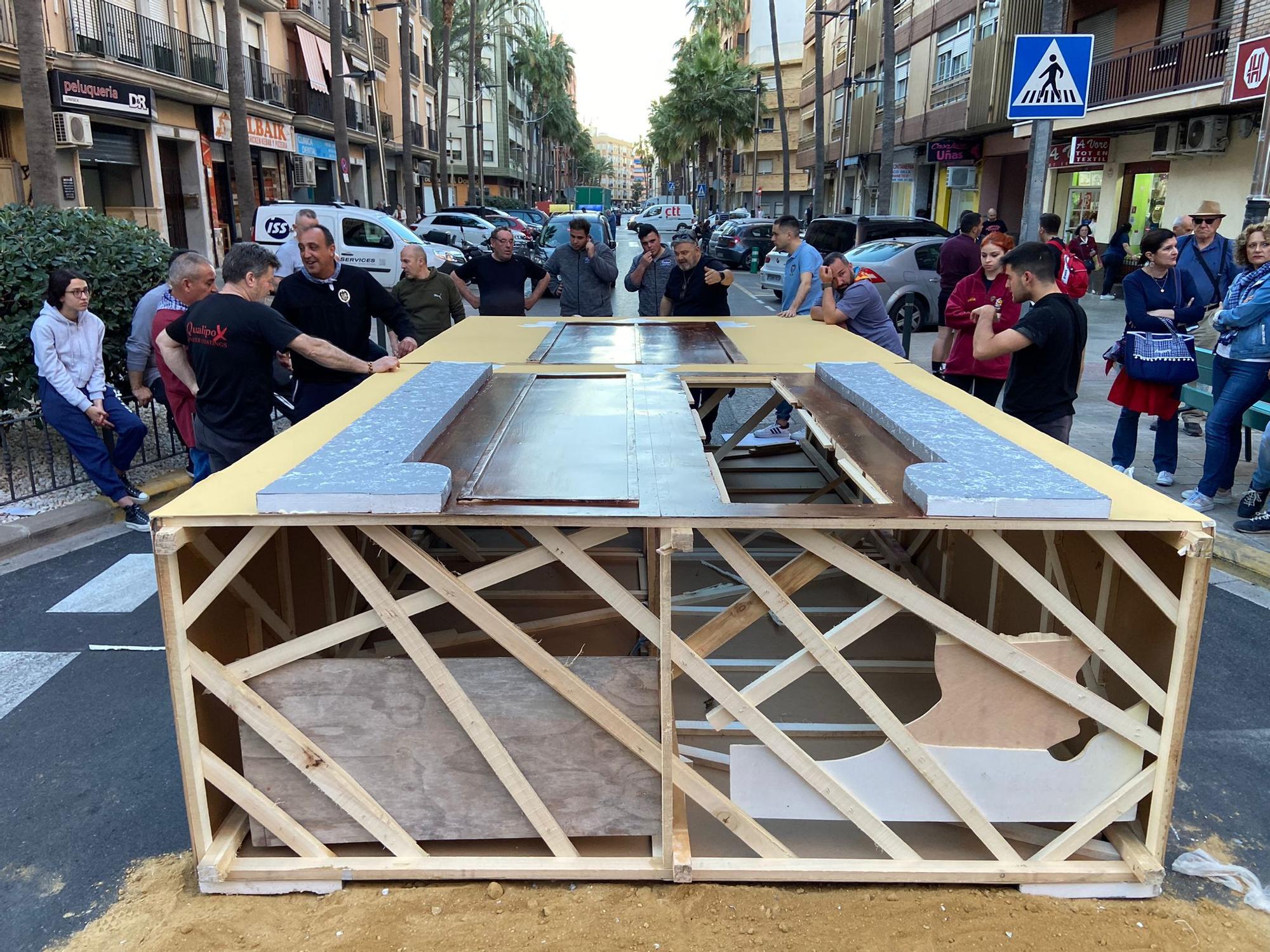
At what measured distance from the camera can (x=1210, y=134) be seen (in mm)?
19250

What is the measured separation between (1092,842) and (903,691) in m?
1.21

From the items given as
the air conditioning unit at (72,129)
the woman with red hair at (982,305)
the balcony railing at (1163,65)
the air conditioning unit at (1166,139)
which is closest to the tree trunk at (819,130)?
the balcony railing at (1163,65)

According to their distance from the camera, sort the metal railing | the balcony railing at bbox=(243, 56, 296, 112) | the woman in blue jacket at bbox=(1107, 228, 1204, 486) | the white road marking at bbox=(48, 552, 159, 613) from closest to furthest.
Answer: the white road marking at bbox=(48, 552, 159, 613) → the woman in blue jacket at bbox=(1107, 228, 1204, 486) → the metal railing → the balcony railing at bbox=(243, 56, 296, 112)

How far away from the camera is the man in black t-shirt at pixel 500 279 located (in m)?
8.97

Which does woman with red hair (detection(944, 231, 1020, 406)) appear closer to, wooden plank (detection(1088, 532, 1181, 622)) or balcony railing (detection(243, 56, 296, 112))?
wooden plank (detection(1088, 532, 1181, 622))

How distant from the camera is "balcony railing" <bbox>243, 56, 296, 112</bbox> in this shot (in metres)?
30.9

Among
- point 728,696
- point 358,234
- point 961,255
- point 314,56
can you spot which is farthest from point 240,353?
point 314,56

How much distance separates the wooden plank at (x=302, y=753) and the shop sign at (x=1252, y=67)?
403 inches

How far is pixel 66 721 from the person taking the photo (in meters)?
4.24

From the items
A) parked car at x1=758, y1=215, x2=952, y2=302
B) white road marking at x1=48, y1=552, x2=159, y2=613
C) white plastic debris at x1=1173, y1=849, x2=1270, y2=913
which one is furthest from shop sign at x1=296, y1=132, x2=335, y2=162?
white plastic debris at x1=1173, y1=849, x2=1270, y2=913

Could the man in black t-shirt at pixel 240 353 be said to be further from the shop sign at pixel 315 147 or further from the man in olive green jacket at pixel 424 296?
the shop sign at pixel 315 147

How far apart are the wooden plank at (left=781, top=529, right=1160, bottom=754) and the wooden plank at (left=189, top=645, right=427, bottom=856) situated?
1.59 metres

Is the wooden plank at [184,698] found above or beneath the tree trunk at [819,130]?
beneath

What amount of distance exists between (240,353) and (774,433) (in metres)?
5.08
